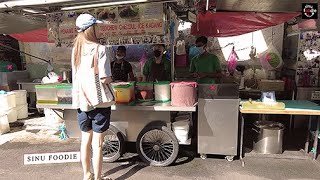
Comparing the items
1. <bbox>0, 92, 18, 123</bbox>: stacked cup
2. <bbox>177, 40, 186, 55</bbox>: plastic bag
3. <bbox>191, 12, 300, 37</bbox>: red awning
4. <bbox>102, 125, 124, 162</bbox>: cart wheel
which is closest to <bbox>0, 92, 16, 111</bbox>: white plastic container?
<bbox>0, 92, 18, 123</bbox>: stacked cup

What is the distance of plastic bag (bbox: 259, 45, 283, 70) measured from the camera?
6.87 m

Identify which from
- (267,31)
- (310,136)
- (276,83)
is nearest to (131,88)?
(310,136)

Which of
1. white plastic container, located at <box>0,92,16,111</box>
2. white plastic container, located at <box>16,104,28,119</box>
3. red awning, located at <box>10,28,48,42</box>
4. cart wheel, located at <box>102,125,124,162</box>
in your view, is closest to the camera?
cart wheel, located at <box>102,125,124,162</box>

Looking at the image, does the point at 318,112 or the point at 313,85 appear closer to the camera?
the point at 318,112

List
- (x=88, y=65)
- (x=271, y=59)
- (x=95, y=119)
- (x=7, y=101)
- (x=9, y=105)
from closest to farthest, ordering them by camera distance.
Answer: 1. (x=88, y=65)
2. (x=95, y=119)
3. (x=7, y=101)
4. (x=9, y=105)
5. (x=271, y=59)

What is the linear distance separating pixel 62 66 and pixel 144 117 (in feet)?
16.5

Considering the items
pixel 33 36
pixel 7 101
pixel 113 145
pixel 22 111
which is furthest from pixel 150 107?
pixel 33 36

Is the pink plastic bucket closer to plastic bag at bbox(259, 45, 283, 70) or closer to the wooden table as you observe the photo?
the wooden table

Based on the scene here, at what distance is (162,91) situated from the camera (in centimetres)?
418

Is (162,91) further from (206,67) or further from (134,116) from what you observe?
(206,67)

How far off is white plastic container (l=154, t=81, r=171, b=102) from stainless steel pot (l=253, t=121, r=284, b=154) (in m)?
1.65

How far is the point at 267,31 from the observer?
703 cm

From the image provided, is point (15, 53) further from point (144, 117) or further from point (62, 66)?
point (144, 117)

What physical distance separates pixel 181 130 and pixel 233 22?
315 centimetres
